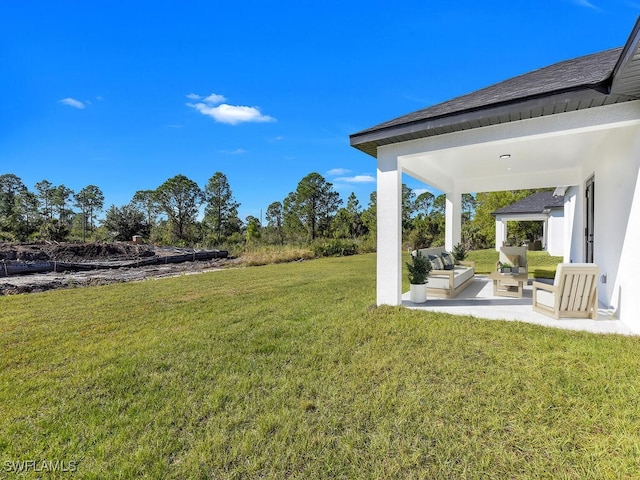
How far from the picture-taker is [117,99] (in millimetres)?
18266

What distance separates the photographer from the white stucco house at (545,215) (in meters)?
17.6

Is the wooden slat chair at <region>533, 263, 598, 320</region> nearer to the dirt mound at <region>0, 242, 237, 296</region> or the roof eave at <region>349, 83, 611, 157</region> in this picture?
the roof eave at <region>349, 83, 611, 157</region>

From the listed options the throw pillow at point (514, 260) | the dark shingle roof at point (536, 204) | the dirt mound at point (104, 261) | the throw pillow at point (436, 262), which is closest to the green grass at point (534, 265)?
the throw pillow at point (514, 260)

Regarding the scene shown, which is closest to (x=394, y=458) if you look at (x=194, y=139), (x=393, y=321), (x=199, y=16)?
(x=393, y=321)

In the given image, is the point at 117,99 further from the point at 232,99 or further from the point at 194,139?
the point at 194,139

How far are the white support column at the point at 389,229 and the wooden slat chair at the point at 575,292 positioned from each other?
2633mm

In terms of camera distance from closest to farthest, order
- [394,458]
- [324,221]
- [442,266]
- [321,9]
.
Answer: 1. [394,458]
2. [442,266]
3. [321,9]
4. [324,221]

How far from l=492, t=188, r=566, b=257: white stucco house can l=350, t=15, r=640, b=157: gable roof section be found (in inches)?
493

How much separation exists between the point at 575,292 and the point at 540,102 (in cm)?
320

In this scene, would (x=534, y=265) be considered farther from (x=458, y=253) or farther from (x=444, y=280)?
(x=444, y=280)

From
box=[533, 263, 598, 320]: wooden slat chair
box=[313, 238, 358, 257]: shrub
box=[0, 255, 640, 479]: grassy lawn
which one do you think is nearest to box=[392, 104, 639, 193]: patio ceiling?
box=[533, 263, 598, 320]: wooden slat chair

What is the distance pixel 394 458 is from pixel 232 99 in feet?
81.8

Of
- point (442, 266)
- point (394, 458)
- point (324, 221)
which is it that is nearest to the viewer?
point (394, 458)

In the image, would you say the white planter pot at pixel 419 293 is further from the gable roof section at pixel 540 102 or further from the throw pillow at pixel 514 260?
the throw pillow at pixel 514 260
